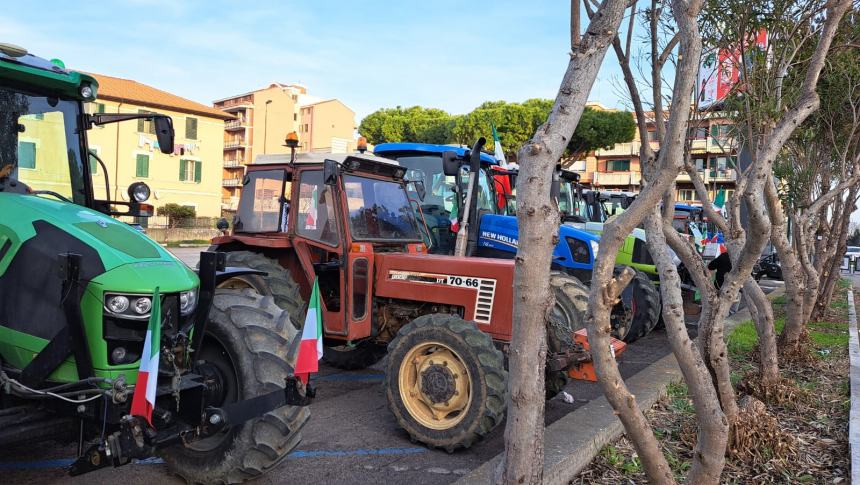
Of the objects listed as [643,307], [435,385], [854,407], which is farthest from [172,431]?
[643,307]

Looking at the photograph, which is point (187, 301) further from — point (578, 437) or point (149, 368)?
point (578, 437)

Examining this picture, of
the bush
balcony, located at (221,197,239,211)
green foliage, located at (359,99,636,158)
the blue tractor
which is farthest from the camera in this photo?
balcony, located at (221,197,239,211)

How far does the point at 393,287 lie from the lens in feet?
18.9

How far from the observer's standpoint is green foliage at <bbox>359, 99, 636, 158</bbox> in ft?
127

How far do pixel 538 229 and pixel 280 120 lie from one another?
66975mm

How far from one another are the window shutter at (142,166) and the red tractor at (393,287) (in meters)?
39.9

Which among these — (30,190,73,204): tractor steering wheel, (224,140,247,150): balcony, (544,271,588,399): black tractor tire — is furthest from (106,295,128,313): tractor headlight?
(224,140,247,150): balcony

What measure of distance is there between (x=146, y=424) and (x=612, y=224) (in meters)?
2.24

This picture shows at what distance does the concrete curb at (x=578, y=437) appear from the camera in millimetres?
3732

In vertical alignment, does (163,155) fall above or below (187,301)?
above

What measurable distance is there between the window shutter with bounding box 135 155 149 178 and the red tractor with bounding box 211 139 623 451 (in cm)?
3994

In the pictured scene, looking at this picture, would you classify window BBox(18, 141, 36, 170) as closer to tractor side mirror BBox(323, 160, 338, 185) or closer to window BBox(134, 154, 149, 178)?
tractor side mirror BBox(323, 160, 338, 185)

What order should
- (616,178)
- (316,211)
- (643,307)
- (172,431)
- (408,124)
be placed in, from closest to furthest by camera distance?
(172,431) < (316,211) < (643,307) < (408,124) < (616,178)

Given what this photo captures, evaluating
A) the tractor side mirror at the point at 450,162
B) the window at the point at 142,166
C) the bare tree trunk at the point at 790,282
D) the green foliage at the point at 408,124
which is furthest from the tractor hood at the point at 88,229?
the window at the point at 142,166
